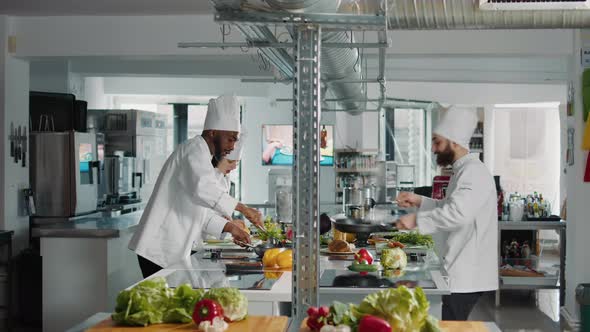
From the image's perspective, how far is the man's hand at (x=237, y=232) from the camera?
14.3 ft

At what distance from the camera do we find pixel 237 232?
4.45m

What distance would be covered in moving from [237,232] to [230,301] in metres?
1.74

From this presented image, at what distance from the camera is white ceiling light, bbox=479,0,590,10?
354 centimetres

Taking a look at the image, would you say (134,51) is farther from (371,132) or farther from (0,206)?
(371,132)

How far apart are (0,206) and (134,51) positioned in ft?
5.97

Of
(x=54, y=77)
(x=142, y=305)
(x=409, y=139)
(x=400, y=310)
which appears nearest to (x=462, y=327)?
(x=400, y=310)

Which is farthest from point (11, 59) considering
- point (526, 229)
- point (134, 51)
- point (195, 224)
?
point (526, 229)

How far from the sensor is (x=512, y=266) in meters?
8.62

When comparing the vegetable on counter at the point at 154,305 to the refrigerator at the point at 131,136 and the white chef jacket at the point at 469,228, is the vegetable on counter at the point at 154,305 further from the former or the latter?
the refrigerator at the point at 131,136

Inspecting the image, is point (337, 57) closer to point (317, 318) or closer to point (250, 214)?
point (250, 214)

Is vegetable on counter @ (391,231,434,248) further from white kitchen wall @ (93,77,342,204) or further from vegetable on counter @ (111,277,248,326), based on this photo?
white kitchen wall @ (93,77,342,204)

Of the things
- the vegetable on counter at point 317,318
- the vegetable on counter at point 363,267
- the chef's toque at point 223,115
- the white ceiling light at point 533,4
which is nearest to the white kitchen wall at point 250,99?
the chef's toque at point 223,115

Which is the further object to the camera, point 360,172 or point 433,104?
point 433,104

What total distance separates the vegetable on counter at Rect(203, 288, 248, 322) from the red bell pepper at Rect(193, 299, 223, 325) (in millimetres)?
50
